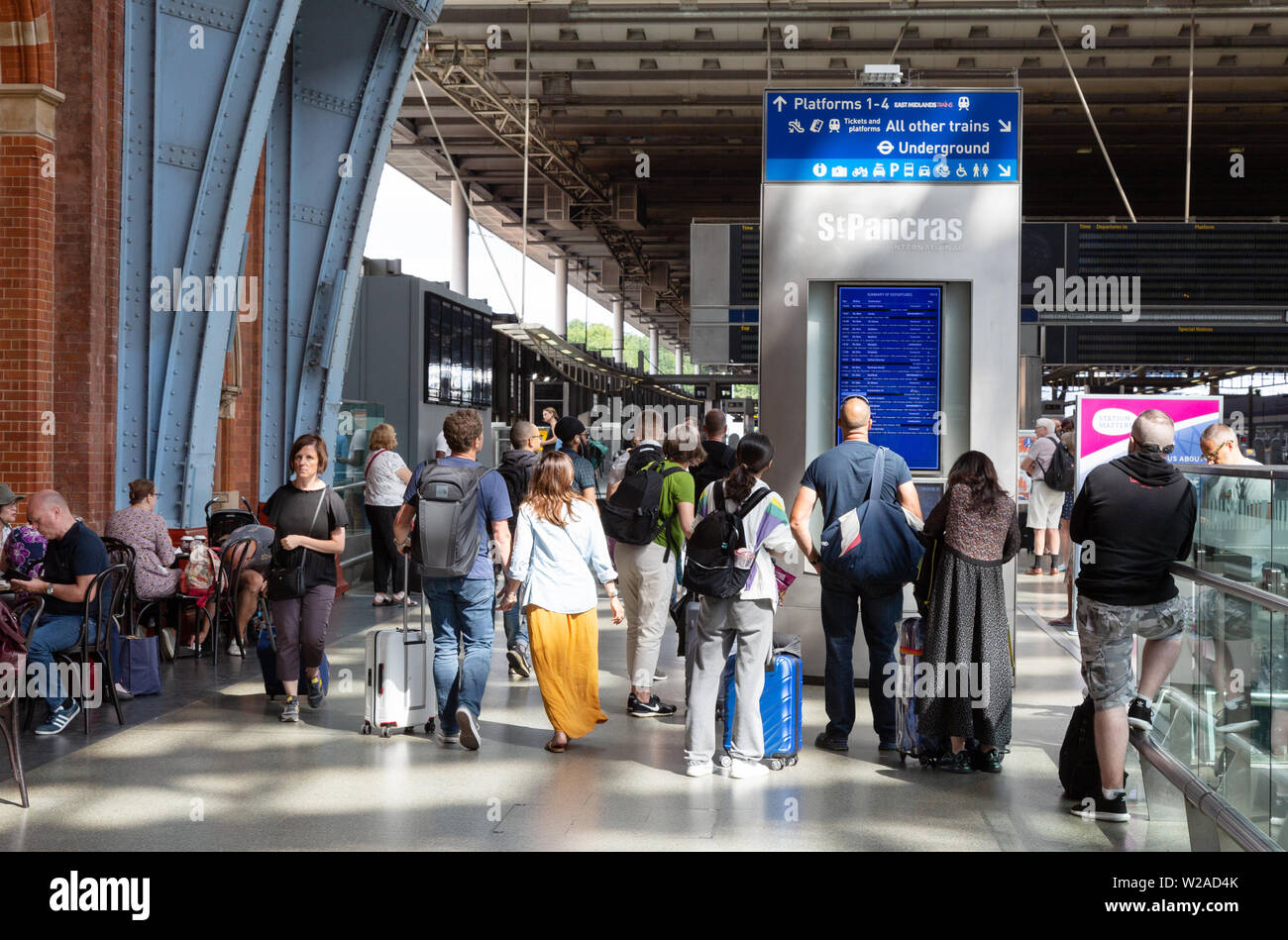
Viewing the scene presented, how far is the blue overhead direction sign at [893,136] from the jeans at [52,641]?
5251 millimetres

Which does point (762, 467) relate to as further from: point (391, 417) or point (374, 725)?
point (391, 417)

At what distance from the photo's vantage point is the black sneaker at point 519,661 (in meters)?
9.23

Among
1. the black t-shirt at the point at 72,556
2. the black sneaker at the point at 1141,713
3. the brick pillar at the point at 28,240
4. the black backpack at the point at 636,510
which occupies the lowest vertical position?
the black sneaker at the point at 1141,713

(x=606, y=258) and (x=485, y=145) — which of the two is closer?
(x=485, y=145)

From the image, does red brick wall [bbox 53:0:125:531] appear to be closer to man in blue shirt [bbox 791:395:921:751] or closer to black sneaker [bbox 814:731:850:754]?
man in blue shirt [bbox 791:395:921:751]

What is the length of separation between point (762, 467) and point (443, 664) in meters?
2.11

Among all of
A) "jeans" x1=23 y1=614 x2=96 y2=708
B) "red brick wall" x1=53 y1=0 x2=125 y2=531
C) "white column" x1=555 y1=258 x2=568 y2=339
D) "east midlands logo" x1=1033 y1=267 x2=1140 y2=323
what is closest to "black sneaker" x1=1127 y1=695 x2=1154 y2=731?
"jeans" x1=23 y1=614 x2=96 y2=708

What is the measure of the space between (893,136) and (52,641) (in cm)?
614

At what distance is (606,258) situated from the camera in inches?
1469

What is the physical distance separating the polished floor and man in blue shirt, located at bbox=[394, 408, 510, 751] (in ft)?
0.72

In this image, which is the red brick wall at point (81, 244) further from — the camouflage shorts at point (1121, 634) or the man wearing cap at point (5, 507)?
the camouflage shorts at point (1121, 634)

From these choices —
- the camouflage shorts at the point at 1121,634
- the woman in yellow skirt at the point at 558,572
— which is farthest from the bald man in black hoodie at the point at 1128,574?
the woman in yellow skirt at the point at 558,572
